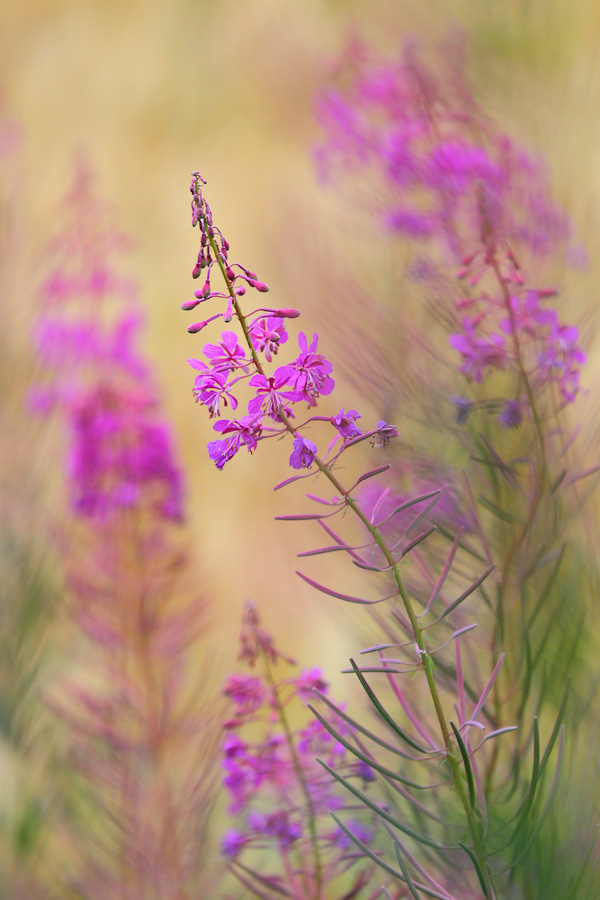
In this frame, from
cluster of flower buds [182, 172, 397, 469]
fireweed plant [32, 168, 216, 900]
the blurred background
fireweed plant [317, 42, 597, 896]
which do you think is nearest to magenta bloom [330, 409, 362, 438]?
cluster of flower buds [182, 172, 397, 469]

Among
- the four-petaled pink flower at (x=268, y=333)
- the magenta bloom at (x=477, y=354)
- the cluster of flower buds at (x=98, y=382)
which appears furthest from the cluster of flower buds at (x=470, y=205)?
the cluster of flower buds at (x=98, y=382)

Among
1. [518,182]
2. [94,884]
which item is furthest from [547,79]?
[94,884]

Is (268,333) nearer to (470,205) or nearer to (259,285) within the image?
(259,285)

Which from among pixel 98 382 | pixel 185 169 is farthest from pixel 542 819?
pixel 185 169

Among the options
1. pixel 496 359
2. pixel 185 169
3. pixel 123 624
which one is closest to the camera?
pixel 496 359

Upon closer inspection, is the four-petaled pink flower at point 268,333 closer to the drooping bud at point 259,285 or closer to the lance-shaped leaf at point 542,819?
the drooping bud at point 259,285

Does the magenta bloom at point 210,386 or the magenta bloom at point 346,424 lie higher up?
the magenta bloom at point 210,386
